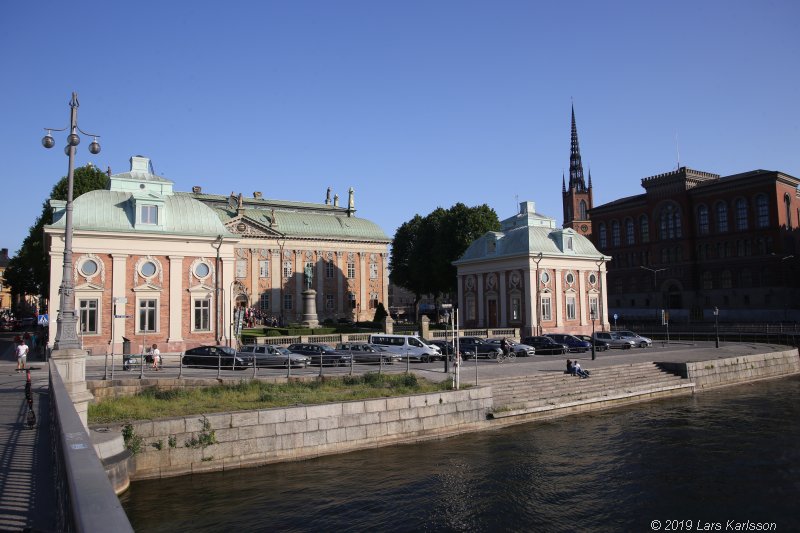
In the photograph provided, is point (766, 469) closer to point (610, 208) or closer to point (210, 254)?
point (210, 254)

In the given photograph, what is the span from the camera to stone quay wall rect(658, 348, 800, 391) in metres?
36.6

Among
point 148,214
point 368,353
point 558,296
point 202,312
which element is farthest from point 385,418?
point 558,296

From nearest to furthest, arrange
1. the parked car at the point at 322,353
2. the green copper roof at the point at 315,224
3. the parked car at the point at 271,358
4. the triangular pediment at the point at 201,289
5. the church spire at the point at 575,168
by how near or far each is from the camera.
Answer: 1. the parked car at the point at 271,358
2. the parked car at the point at 322,353
3. the triangular pediment at the point at 201,289
4. the green copper roof at the point at 315,224
5. the church spire at the point at 575,168

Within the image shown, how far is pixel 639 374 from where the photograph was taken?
115 ft

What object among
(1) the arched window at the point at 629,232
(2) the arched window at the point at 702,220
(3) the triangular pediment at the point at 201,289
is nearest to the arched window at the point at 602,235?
(1) the arched window at the point at 629,232

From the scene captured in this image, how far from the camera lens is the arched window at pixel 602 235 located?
10431 cm

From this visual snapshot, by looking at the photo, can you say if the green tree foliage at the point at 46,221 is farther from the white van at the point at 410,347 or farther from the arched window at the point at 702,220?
the arched window at the point at 702,220

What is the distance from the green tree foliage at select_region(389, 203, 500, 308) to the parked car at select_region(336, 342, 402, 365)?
1511 inches

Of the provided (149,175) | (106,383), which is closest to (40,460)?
(106,383)

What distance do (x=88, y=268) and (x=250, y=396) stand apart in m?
21.6

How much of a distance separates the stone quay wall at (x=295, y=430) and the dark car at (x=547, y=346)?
60.2 ft

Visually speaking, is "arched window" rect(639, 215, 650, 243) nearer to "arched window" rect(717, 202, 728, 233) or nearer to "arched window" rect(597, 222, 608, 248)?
"arched window" rect(597, 222, 608, 248)

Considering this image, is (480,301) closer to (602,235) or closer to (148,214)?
(148,214)

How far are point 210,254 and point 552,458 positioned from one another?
96.7ft
